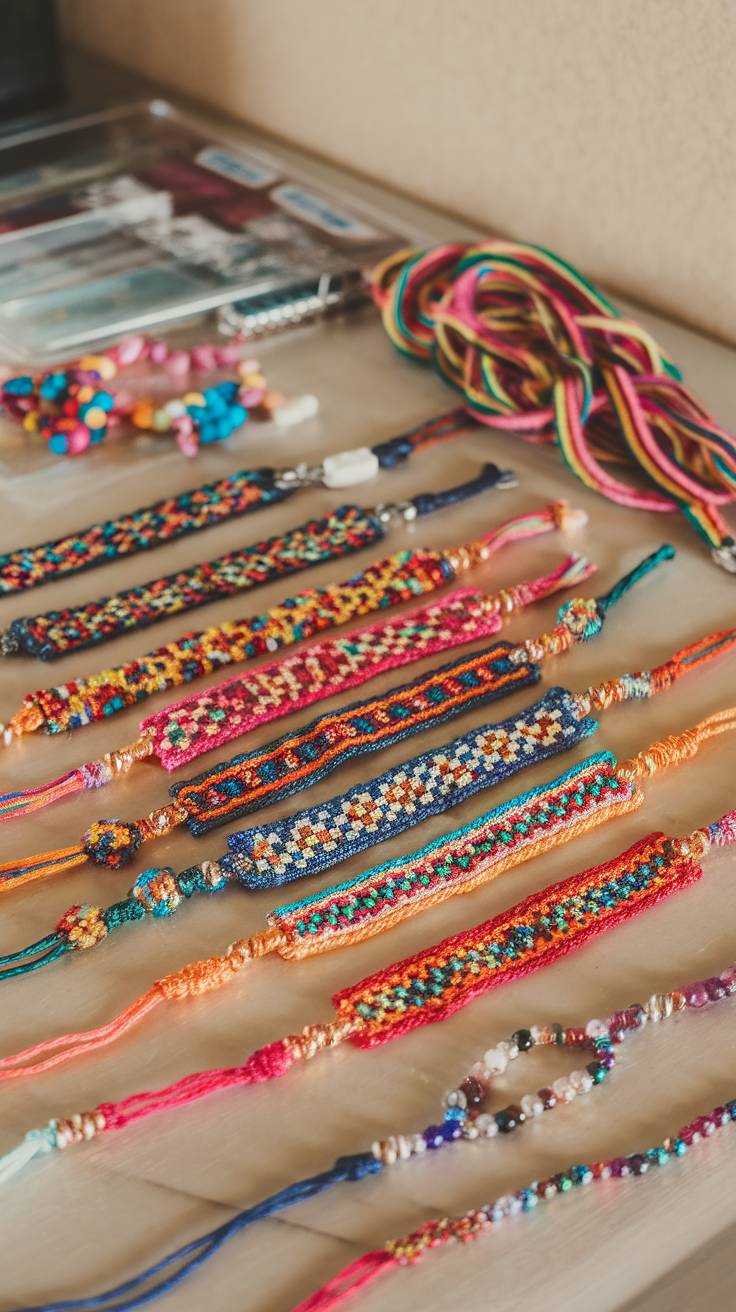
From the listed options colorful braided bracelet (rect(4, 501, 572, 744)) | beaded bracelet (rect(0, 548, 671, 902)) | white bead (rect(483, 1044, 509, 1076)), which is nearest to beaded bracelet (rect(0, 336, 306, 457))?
colorful braided bracelet (rect(4, 501, 572, 744))

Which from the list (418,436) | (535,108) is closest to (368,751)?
(418,436)

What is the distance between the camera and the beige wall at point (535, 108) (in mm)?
1214

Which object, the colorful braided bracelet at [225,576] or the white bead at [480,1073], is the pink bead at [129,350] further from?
the white bead at [480,1073]

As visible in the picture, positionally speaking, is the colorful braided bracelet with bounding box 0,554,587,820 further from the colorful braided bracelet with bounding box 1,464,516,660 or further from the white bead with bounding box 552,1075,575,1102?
the white bead with bounding box 552,1075,575,1102

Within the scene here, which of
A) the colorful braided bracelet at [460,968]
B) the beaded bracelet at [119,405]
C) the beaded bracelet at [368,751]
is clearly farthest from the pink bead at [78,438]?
the colorful braided bracelet at [460,968]

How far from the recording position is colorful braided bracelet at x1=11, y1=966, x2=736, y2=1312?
0.65 meters

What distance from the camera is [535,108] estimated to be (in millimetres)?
1350

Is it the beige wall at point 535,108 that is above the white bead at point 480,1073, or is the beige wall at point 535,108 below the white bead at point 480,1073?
above

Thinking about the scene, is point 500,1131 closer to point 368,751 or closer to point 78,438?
point 368,751

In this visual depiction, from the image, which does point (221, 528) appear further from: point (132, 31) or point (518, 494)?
point (132, 31)

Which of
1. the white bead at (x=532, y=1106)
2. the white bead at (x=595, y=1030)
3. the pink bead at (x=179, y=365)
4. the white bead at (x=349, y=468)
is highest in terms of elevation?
the pink bead at (x=179, y=365)

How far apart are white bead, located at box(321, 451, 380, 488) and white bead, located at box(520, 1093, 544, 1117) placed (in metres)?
0.60

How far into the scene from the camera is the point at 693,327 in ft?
4.36

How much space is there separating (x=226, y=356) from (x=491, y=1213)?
0.88m
